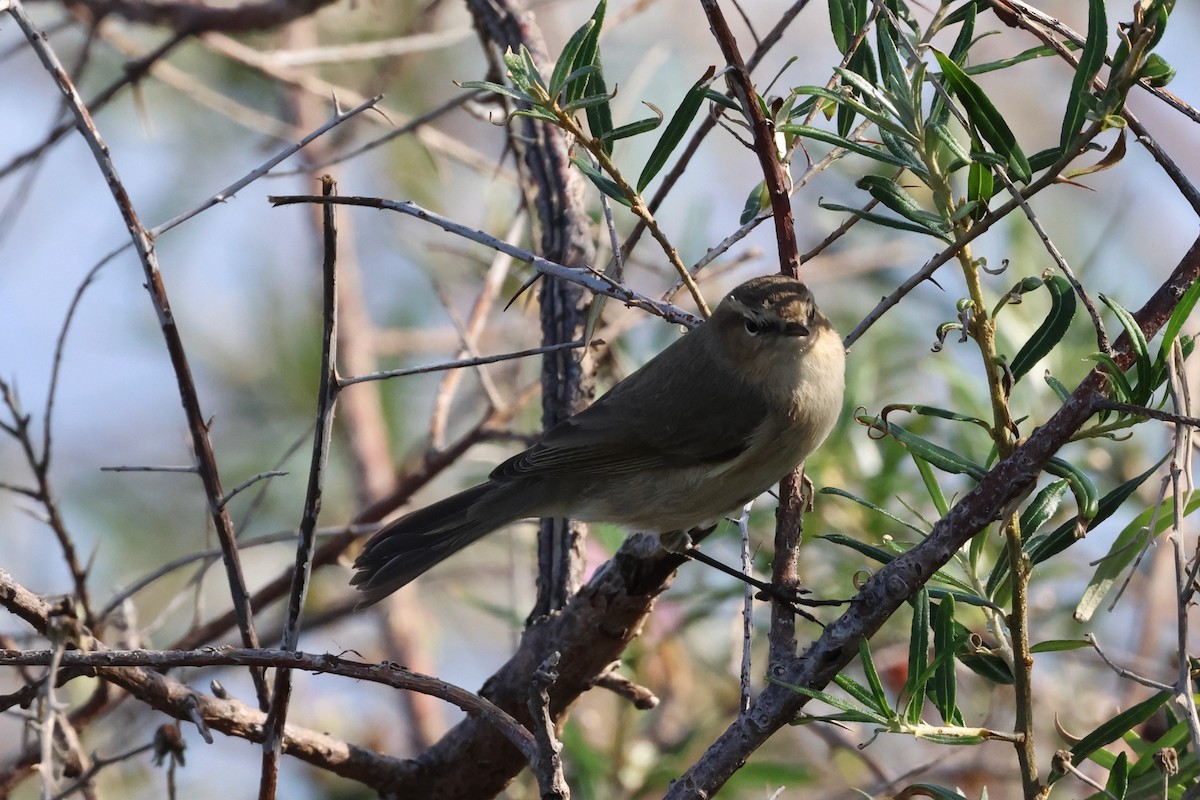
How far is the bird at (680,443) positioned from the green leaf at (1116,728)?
1136mm

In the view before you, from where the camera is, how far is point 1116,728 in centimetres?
197

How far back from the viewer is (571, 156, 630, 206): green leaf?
2.31m

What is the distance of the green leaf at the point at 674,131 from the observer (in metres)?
2.27

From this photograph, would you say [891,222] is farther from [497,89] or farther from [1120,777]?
[1120,777]

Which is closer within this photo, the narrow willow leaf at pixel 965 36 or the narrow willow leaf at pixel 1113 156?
the narrow willow leaf at pixel 1113 156

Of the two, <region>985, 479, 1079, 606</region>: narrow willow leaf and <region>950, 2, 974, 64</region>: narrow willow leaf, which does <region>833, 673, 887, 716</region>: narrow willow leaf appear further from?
<region>950, 2, 974, 64</region>: narrow willow leaf

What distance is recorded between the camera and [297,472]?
5355 millimetres

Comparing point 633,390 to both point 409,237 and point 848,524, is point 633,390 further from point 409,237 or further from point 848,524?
point 409,237

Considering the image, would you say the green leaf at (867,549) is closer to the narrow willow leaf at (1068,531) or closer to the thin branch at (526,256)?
the narrow willow leaf at (1068,531)

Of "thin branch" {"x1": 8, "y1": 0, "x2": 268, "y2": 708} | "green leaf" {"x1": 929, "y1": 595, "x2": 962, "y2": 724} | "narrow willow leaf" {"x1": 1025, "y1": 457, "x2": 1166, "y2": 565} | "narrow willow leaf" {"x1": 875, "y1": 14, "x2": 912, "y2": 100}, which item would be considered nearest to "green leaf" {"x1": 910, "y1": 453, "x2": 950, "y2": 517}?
"narrow willow leaf" {"x1": 1025, "y1": 457, "x2": 1166, "y2": 565}

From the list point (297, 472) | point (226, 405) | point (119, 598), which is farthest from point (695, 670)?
point (226, 405)

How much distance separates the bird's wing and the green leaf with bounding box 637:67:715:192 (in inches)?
39.5

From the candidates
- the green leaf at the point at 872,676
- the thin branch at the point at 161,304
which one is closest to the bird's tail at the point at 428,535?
the thin branch at the point at 161,304

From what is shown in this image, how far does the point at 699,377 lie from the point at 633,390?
0.20 metres
